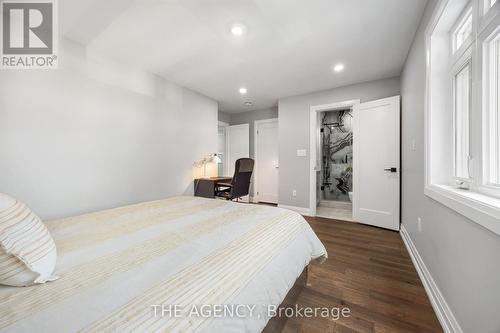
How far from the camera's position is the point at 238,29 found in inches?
76.8

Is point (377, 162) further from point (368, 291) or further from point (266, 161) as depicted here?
point (266, 161)

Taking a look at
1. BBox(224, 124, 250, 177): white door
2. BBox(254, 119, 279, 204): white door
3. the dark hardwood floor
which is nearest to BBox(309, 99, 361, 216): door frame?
BBox(254, 119, 279, 204): white door

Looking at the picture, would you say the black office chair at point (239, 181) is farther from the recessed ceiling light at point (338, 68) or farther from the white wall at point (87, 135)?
the recessed ceiling light at point (338, 68)

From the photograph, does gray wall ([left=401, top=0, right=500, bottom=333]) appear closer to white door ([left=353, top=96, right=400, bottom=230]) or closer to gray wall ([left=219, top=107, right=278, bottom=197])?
white door ([left=353, top=96, right=400, bottom=230])

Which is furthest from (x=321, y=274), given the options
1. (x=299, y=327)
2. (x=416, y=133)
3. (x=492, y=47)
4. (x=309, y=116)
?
(x=309, y=116)

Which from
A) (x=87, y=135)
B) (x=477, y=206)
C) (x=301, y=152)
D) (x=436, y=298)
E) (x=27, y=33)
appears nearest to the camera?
→ (x=477, y=206)

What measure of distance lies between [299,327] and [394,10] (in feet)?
8.64

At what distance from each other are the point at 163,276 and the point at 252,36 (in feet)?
7.48

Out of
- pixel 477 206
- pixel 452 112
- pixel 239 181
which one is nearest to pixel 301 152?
pixel 239 181

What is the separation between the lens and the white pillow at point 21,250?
626 mm

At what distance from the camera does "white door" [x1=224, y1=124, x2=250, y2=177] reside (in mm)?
4957

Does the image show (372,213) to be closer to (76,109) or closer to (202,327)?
(202,327)

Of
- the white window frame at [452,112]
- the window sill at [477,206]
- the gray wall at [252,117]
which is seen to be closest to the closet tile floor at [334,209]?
the gray wall at [252,117]

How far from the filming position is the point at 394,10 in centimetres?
172
